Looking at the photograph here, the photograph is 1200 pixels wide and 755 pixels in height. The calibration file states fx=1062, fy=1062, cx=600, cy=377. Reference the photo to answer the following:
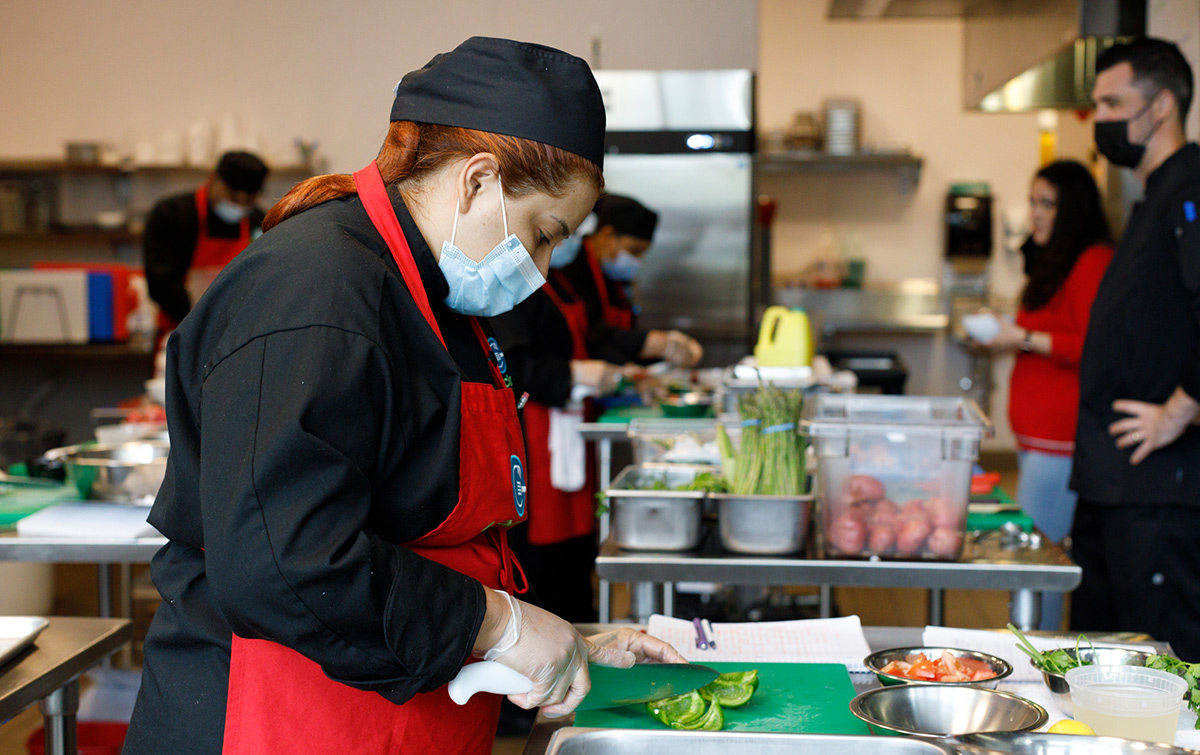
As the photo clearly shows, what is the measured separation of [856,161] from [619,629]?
20.5 ft

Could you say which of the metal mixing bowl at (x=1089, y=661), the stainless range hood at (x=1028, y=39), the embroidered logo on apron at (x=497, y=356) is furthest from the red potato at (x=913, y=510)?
the stainless range hood at (x=1028, y=39)

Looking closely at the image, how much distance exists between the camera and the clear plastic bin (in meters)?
2.02

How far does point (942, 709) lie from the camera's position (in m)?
1.30

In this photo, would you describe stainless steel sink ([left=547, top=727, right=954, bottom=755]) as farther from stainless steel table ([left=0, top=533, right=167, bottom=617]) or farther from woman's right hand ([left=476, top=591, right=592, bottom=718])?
stainless steel table ([left=0, top=533, right=167, bottom=617])

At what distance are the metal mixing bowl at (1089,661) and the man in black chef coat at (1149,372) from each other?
4.08 ft

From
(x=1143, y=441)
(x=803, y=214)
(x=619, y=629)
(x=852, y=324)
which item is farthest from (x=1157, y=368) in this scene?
(x=803, y=214)

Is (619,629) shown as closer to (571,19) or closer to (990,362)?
(571,19)

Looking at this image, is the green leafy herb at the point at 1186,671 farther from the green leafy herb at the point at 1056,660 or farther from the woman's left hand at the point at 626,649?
the woman's left hand at the point at 626,649

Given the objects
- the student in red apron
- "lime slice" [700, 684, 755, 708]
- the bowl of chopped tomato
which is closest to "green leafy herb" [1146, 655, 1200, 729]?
the bowl of chopped tomato

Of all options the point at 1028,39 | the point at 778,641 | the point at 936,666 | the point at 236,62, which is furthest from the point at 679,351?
the point at 936,666

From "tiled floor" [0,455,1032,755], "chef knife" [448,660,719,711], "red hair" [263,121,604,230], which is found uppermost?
"red hair" [263,121,604,230]

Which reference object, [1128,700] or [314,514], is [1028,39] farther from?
[314,514]

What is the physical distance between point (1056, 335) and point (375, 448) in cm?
303

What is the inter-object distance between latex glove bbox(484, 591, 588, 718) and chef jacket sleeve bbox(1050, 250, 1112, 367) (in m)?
2.77
